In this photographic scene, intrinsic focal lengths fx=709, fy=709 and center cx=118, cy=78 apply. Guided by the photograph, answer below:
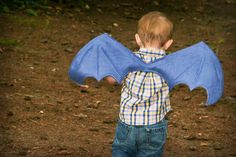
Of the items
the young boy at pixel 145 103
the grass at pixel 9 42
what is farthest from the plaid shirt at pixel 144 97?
the grass at pixel 9 42

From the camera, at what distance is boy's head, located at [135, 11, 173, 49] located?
4.66m

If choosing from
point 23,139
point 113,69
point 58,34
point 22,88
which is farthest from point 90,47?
point 58,34

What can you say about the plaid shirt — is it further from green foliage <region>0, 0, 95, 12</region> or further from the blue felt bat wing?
green foliage <region>0, 0, 95, 12</region>

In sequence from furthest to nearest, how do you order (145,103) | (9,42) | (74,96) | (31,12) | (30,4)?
1. (30,4)
2. (31,12)
3. (9,42)
4. (74,96)
5. (145,103)

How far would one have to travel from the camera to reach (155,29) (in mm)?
4660

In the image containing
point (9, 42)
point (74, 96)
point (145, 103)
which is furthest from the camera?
point (9, 42)

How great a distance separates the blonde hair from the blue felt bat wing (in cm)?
14

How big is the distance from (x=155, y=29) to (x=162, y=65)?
256mm

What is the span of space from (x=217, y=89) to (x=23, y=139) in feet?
10.2

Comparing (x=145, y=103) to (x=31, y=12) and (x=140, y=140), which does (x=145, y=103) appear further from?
(x=31, y=12)

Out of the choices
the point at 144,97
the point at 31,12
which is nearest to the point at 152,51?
the point at 144,97

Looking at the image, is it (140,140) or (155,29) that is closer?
(155,29)

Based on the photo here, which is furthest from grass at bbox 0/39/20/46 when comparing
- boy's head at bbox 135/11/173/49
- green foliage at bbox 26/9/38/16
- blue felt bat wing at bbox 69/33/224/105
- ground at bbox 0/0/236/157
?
boy's head at bbox 135/11/173/49

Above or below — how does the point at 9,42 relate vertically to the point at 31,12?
below
